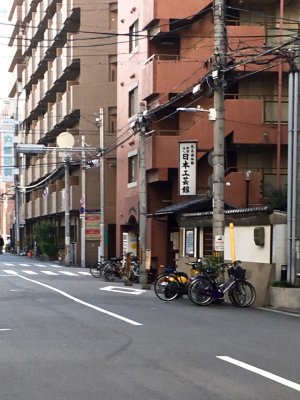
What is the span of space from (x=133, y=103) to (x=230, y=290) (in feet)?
64.4

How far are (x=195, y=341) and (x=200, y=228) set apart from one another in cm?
1438

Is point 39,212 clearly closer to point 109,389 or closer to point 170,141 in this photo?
point 170,141

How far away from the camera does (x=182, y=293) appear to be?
813 inches

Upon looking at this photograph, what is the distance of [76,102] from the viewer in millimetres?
47188

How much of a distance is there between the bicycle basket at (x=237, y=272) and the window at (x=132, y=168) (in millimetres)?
17040

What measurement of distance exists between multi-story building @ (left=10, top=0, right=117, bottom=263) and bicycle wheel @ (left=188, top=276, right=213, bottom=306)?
942 inches

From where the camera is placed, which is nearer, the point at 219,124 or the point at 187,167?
the point at 219,124

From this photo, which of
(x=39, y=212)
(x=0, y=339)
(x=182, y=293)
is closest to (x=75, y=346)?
(x=0, y=339)

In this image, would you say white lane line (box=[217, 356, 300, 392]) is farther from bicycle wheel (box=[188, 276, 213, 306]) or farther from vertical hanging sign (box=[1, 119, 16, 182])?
vertical hanging sign (box=[1, 119, 16, 182])

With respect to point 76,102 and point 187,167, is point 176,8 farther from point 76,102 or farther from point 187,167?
point 76,102

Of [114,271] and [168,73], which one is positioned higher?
[168,73]

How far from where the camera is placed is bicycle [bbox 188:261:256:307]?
18.8 meters

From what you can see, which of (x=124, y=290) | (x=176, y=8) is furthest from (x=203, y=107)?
(x=124, y=290)

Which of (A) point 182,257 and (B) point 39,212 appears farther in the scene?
(B) point 39,212
